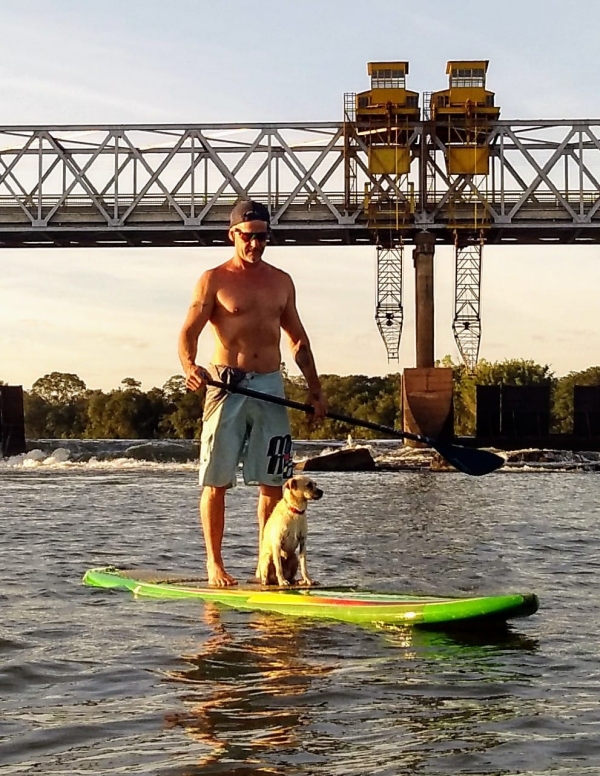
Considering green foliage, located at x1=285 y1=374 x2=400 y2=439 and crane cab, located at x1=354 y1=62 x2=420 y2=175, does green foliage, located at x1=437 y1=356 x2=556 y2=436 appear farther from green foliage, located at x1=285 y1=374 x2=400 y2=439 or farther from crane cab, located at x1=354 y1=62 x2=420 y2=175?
crane cab, located at x1=354 y1=62 x2=420 y2=175

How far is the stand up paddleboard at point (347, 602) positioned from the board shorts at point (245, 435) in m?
0.68

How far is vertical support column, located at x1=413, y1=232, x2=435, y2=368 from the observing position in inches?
1608

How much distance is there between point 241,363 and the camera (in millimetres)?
7727

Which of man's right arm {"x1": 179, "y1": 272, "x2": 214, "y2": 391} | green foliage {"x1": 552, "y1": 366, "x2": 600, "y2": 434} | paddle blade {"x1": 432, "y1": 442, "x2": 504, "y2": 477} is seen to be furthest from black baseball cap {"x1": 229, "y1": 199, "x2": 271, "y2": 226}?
green foliage {"x1": 552, "y1": 366, "x2": 600, "y2": 434}

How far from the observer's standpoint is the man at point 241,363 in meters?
7.66

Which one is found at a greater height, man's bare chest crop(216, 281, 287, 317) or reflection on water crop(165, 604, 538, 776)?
man's bare chest crop(216, 281, 287, 317)

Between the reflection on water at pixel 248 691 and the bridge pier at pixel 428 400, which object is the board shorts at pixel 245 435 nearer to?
the reflection on water at pixel 248 691

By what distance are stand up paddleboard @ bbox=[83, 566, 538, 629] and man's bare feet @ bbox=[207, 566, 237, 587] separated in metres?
0.07

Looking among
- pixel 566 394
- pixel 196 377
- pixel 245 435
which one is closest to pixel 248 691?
pixel 196 377

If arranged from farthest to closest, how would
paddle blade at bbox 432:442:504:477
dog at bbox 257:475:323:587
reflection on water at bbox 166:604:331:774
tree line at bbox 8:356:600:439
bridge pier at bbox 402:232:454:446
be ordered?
tree line at bbox 8:356:600:439, bridge pier at bbox 402:232:454:446, paddle blade at bbox 432:442:504:477, dog at bbox 257:475:323:587, reflection on water at bbox 166:604:331:774

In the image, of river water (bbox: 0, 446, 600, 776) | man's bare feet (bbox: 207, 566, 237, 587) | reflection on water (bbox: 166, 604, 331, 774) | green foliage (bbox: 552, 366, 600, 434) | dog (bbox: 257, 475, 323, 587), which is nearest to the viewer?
river water (bbox: 0, 446, 600, 776)

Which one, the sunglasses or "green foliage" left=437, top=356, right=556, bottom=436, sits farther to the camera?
"green foliage" left=437, top=356, right=556, bottom=436

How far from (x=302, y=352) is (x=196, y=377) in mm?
969

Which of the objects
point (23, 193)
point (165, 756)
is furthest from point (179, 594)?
point (23, 193)
